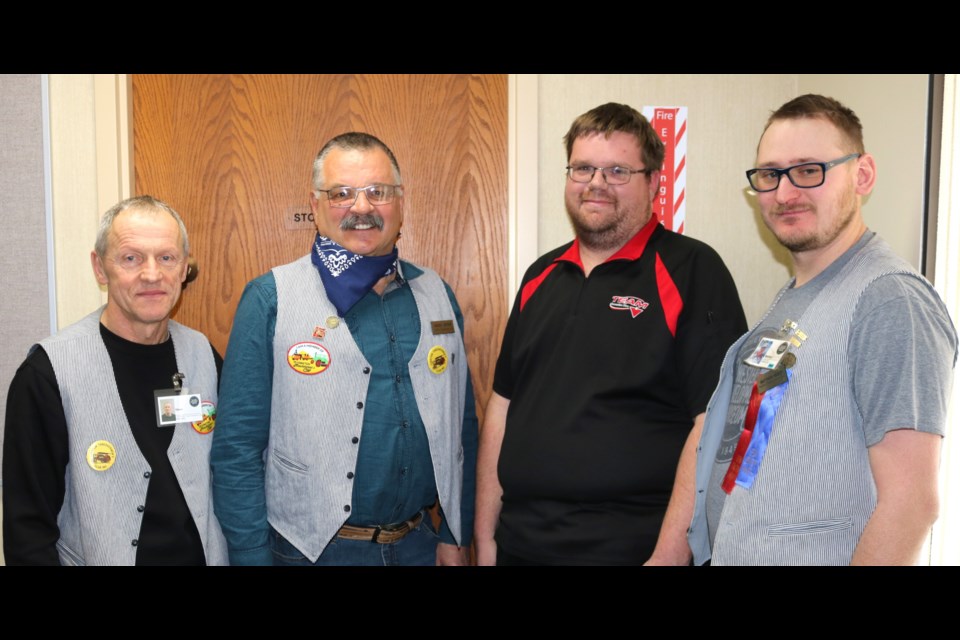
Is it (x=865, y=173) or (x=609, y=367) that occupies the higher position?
(x=865, y=173)

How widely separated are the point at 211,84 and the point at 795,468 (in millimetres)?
2529

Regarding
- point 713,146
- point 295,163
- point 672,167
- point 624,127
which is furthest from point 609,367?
point 295,163

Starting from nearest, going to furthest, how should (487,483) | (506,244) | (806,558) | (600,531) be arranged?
1. (806,558)
2. (600,531)
3. (487,483)
4. (506,244)

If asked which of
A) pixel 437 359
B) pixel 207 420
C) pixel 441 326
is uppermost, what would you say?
pixel 441 326

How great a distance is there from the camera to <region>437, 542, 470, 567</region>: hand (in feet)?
7.61

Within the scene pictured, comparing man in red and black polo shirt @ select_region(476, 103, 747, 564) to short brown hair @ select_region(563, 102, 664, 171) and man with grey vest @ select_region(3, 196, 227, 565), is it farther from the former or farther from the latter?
man with grey vest @ select_region(3, 196, 227, 565)

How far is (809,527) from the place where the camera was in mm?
1504

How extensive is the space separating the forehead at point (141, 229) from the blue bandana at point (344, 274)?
0.44 metres

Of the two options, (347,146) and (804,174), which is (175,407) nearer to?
(347,146)

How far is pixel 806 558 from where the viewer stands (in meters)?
1.50

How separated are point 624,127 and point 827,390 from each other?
1.02 m

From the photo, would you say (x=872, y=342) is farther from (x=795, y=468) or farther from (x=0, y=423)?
(x=0, y=423)

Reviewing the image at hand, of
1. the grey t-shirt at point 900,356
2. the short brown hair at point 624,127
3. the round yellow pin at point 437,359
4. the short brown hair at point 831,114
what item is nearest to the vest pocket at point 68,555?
the round yellow pin at point 437,359
